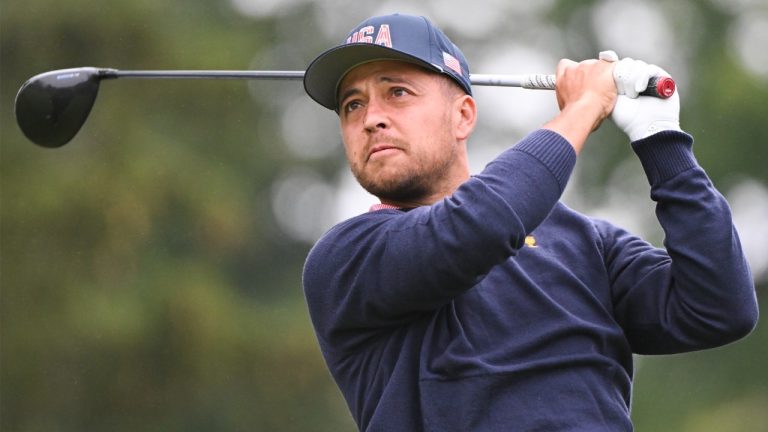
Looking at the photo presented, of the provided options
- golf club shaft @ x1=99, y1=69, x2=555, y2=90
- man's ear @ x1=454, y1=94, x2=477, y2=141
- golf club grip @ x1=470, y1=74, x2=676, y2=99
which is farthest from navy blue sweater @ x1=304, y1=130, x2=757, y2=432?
man's ear @ x1=454, y1=94, x2=477, y2=141

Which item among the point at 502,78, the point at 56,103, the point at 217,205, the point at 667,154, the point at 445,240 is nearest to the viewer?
the point at 445,240

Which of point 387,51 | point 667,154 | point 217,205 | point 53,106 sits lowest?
point 667,154

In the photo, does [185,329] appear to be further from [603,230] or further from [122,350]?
[603,230]

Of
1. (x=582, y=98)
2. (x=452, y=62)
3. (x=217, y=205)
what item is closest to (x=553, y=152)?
(x=582, y=98)

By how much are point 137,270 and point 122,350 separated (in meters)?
0.79

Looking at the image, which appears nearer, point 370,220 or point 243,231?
point 370,220

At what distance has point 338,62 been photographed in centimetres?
433

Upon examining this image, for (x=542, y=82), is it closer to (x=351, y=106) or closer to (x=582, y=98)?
(x=582, y=98)

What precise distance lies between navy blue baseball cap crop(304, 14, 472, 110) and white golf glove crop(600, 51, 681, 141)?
56 centimetres

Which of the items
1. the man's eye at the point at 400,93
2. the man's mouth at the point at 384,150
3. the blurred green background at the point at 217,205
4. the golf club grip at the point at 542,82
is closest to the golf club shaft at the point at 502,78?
the golf club grip at the point at 542,82

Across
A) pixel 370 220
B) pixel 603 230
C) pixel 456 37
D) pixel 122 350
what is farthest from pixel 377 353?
pixel 456 37

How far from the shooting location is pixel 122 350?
47.4 feet

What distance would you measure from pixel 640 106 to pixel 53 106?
2.02 metres

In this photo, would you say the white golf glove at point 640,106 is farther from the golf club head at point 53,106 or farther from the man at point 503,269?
the golf club head at point 53,106
